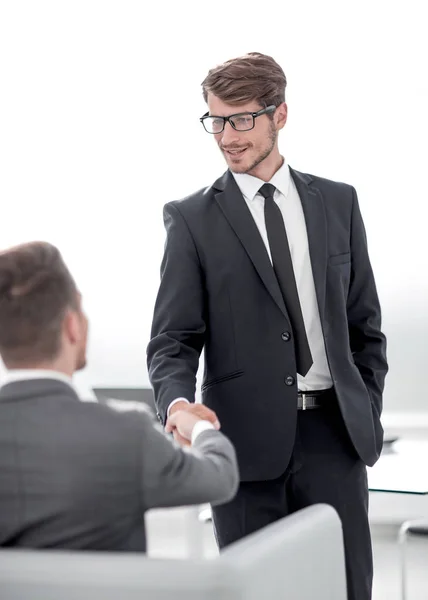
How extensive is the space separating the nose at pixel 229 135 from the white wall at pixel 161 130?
2645mm

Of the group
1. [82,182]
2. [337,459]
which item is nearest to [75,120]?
[82,182]

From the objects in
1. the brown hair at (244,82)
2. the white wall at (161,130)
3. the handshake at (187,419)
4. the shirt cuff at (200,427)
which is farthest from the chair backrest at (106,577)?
the white wall at (161,130)

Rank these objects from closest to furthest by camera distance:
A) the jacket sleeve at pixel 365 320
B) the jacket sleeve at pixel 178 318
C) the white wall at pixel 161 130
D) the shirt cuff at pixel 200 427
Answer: the shirt cuff at pixel 200 427 < the jacket sleeve at pixel 178 318 < the jacket sleeve at pixel 365 320 < the white wall at pixel 161 130

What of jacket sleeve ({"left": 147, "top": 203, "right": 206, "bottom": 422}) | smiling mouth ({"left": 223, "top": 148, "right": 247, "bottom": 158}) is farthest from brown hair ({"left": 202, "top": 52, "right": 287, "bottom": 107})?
jacket sleeve ({"left": 147, "top": 203, "right": 206, "bottom": 422})

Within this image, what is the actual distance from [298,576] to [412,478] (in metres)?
1.52

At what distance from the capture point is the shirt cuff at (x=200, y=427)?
1.78m

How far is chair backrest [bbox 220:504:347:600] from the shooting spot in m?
Answer: 1.43

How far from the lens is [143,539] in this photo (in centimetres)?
159

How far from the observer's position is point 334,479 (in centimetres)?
236

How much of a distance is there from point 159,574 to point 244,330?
1014mm

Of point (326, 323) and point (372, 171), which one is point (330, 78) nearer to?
point (372, 171)

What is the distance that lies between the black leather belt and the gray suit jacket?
830 millimetres

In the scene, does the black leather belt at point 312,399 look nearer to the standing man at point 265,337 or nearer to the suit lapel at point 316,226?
the standing man at point 265,337

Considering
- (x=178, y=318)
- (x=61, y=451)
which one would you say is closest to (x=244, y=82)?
(x=178, y=318)
